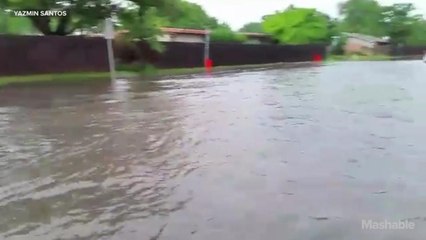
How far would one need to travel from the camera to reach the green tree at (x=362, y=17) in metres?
105

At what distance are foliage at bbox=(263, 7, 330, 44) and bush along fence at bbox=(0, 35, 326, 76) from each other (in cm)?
2639

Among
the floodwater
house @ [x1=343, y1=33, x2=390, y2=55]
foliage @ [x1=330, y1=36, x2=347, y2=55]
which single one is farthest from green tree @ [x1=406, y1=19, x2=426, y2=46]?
the floodwater

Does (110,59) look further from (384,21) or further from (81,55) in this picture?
(384,21)

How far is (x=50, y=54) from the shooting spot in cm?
2667

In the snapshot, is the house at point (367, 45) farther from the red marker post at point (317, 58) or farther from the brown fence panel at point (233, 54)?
the brown fence panel at point (233, 54)

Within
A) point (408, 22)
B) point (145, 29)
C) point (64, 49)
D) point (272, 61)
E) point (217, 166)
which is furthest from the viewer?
point (408, 22)

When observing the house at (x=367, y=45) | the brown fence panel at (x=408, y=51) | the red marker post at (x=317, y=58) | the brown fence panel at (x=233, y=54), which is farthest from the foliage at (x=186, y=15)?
the brown fence panel at (x=408, y=51)

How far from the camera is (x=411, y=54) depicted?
87.2 meters

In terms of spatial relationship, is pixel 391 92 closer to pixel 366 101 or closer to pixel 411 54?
pixel 366 101

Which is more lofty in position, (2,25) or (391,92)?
(2,25)

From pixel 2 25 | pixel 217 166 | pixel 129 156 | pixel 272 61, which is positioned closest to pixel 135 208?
pixel 217 166

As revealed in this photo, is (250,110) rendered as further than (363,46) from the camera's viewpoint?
No

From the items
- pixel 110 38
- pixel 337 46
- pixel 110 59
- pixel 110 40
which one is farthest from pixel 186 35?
pixel 337 46

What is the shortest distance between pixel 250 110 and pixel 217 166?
235 inches
